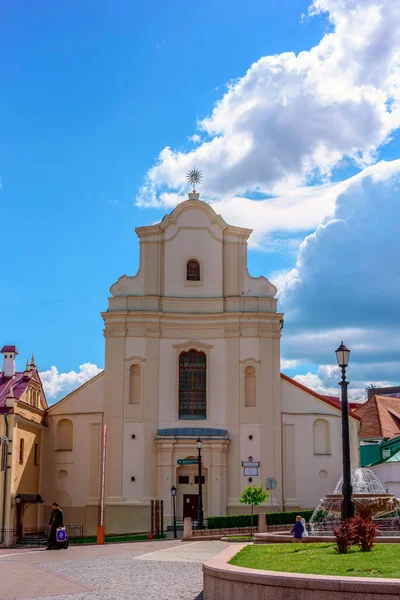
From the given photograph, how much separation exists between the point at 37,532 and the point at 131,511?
198 inches

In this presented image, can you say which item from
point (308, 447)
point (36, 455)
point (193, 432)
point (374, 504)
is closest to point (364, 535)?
point (374, 504)

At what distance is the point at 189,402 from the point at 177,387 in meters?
1.10

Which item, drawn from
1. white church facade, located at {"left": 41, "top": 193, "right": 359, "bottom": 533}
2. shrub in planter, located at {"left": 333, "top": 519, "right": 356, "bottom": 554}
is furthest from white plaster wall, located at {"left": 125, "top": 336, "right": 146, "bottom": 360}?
shrub in planter, located at {"left": 333, "top": 519, "right": 356, "bottom": 554}

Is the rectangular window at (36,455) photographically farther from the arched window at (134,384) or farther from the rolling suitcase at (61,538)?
the rolling suitcase at (61,538)

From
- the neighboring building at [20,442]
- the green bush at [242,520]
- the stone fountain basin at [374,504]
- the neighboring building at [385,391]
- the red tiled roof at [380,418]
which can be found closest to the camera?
the stone fountain basin at [374,504]

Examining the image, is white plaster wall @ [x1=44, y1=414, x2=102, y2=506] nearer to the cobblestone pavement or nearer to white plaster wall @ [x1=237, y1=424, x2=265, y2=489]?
white plaster wall @ [x1=237, y1=424, x2=265, y2=489]

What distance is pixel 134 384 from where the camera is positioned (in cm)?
4712

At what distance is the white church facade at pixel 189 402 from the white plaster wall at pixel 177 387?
0.06 m

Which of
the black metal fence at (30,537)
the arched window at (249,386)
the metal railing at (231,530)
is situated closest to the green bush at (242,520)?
the metal railing at (231,530)

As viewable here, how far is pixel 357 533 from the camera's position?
15.6 m

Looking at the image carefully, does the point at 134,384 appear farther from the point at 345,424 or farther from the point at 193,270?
the point at 345,424

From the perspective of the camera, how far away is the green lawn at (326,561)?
12781mm

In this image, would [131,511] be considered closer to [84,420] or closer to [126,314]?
[84,420]

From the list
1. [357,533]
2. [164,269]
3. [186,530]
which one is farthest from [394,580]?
[164,269]
